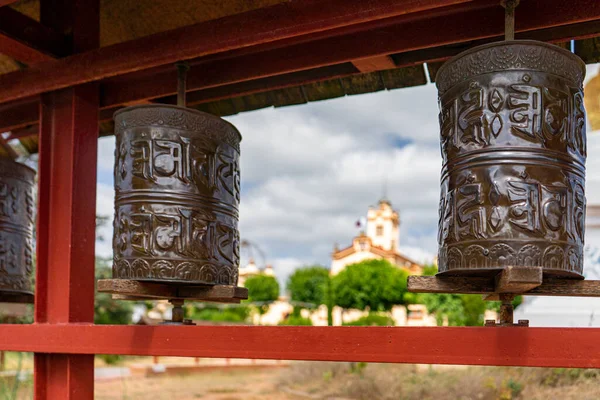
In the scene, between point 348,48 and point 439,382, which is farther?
point 439,382

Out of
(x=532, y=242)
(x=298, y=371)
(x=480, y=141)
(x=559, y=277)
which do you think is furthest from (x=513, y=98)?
(x=298, y=371)

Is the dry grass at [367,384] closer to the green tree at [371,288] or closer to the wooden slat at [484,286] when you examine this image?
the wooden slat at [484,286]

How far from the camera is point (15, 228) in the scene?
481 cm

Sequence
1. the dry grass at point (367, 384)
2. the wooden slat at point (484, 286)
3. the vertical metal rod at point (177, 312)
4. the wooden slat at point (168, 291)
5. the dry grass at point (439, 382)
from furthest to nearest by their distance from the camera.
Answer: the dry grass at point (367, 384) < the dry grass at point (439, 382) < the vertical metal rod at point (177, 312) < the wooden slat at point (168, 291) < the wooden slat at point (484, 286)

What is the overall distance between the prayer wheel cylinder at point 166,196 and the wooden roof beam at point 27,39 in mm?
873

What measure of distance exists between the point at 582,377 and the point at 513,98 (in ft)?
19.8

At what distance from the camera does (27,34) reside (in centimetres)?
396

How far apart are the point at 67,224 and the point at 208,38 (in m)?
1.38

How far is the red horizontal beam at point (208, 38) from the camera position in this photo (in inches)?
117

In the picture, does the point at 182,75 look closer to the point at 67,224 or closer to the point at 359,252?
the point at 67,224

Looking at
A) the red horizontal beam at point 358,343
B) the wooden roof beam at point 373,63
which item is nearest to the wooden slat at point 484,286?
the red horizontal beam at point 358,343

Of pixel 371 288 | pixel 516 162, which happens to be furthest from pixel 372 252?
pixel 516 162

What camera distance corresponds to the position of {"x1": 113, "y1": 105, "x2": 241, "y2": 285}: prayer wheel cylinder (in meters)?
3.39

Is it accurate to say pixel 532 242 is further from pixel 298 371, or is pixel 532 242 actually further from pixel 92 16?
pixel 298 371
